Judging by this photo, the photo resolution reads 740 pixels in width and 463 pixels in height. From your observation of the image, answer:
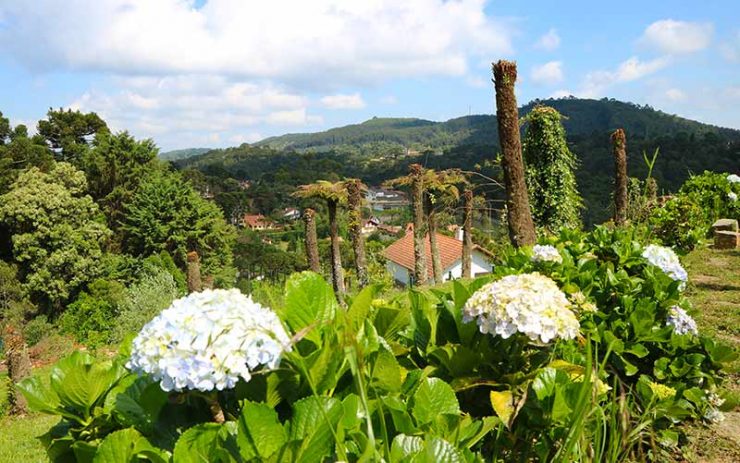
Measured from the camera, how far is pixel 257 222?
79.4 meters

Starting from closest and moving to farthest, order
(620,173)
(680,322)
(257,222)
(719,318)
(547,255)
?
(680,322) < (547,255) < (719,318) < (620,173) < (257,222)

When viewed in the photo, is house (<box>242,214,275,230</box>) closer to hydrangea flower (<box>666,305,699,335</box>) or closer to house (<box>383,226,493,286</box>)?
house (<box>383,226,493,286</box>)

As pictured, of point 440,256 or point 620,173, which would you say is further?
point 440,256

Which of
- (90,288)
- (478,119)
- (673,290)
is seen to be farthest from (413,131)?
(673,290)

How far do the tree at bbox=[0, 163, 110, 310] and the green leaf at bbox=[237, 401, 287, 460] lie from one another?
2498 cm

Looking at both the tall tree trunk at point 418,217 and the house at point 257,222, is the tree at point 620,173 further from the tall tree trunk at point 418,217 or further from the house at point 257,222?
the house at point 257,222

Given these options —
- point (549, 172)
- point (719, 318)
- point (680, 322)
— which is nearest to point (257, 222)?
point (549, 172)

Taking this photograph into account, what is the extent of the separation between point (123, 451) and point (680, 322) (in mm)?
2482

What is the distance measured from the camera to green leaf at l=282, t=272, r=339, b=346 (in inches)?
53.8

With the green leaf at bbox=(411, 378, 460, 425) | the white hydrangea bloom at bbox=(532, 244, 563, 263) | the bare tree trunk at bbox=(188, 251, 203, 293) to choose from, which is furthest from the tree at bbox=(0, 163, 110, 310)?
the green leaf at bbox=(411, 378, 460, 425)

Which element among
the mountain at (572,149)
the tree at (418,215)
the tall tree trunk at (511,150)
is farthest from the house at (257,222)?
the tall tree trunk at (511,150)

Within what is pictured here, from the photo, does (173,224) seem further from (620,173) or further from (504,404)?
(504,404)

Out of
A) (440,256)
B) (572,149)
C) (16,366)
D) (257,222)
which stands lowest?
(257,222)

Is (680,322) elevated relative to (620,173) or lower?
lower
